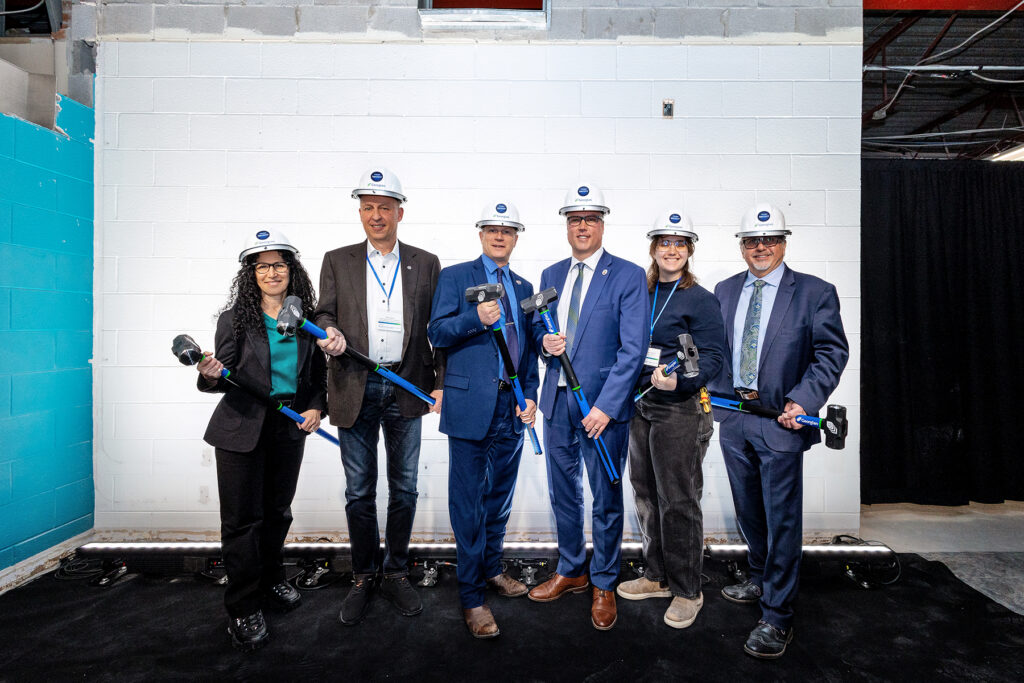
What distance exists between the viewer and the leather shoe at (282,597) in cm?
229

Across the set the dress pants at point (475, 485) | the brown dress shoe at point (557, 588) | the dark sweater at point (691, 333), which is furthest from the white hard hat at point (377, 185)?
the brown dress shoe at point (557, 588)

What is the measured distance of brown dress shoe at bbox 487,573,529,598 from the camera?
94.2 inches

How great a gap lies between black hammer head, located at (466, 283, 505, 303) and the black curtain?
303 cm

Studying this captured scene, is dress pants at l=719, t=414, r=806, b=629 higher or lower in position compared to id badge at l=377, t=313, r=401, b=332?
lower

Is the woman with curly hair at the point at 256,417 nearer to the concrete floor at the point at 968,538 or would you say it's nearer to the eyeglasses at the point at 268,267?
the eyeglasses at the point at 268,267

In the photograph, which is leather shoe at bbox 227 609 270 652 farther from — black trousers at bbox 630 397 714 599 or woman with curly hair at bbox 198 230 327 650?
black trousers at bbox 630 397 714 599

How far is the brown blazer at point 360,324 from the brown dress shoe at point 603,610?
1.18 meters

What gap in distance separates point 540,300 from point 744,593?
1.81 m

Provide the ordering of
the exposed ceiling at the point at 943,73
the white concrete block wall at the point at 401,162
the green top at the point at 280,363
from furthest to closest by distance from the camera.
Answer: the exposed ceiling at the point at 943,73 < the white concrete block wall at the point at 401,162 < the green top at the point at 280,363

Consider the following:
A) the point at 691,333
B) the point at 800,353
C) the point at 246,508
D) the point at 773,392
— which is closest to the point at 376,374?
the point at 246,508

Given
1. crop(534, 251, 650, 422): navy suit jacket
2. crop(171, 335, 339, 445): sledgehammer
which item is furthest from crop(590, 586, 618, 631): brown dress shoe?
crop(171, 335, 339, 445): sledgehammer

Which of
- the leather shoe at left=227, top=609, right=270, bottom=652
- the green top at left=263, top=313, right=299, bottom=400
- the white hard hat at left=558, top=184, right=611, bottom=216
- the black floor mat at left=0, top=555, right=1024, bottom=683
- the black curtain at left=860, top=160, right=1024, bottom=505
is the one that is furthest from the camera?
the black curtain at left=860, top=160, right=1024, bottom=505

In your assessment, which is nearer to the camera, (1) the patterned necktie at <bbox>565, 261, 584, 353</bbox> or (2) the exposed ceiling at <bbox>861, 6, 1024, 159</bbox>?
(1) the patterned necktie at <bbox>565, 261, 584, 353</bbox>

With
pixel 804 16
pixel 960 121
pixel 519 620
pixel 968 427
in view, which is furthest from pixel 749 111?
pixel 960 121
